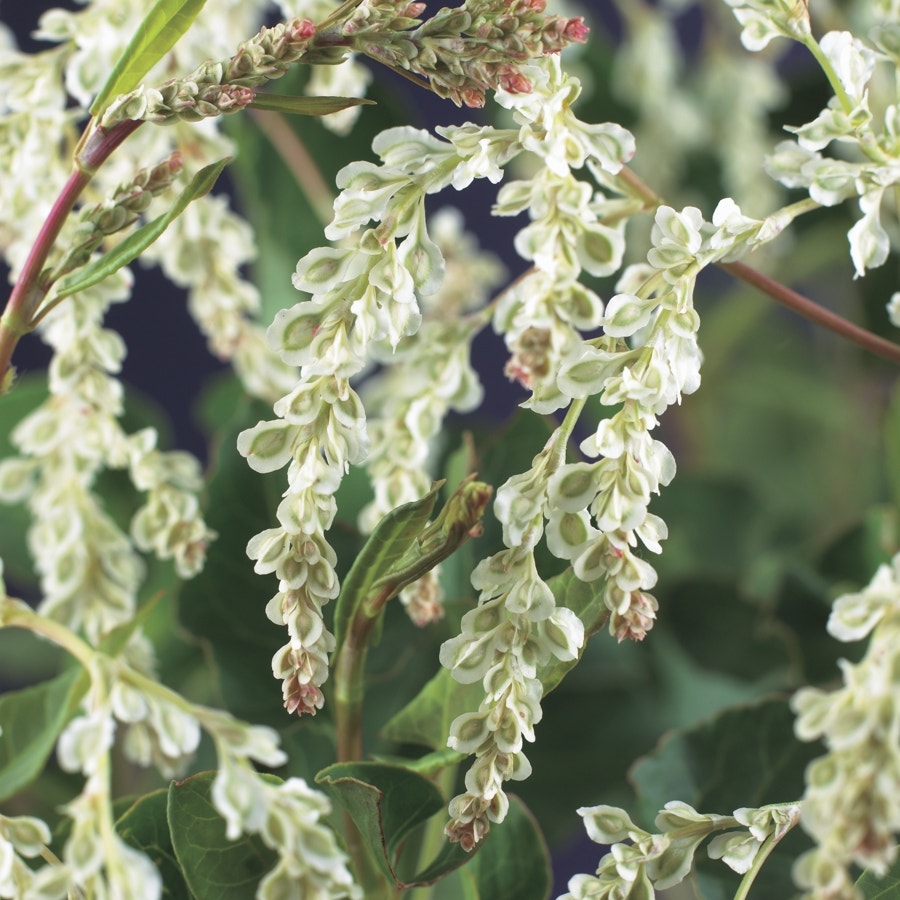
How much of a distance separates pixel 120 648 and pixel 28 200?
140mm

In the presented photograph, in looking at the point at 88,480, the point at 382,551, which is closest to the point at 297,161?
the point at 88,480

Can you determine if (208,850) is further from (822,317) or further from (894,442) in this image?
(894,442)

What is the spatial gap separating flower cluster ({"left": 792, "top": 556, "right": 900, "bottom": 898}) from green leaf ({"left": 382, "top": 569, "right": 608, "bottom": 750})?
74 mm

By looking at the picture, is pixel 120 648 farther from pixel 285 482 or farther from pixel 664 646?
pixel 664 646

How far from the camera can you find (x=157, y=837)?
31 centimetres

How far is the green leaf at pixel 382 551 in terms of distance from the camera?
0.25 meters

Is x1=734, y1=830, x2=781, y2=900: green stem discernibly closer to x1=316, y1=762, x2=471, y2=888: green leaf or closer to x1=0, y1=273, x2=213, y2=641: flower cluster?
x1=316, y1=762, x2=471, y2=888: green leaf

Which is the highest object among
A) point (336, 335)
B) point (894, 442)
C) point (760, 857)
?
point (336, 335)

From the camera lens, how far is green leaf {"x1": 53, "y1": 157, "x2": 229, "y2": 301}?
0.87ft

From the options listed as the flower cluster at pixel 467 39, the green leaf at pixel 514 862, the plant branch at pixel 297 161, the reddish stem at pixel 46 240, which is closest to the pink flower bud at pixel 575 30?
the flower cluster at pixel 467 39

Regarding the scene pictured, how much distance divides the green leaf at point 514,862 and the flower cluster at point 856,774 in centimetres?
14

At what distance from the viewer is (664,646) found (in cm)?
55

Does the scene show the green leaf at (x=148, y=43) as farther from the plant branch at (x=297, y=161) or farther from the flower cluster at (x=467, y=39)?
the plant branch at (x=297, y=161)

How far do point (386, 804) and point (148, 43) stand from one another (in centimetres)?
20
